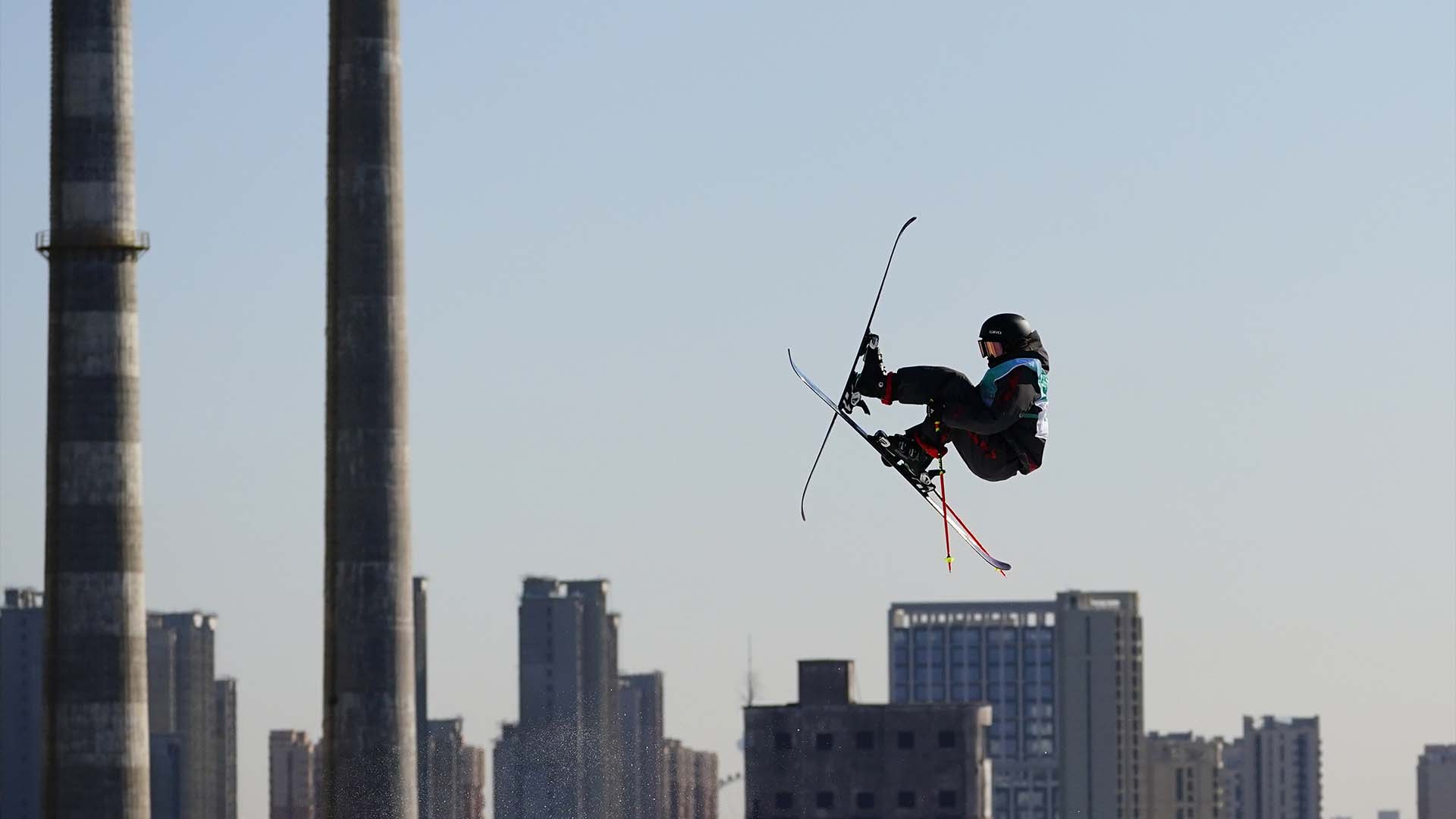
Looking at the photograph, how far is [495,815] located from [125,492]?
29.7 meters

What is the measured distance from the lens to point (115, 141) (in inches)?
2832

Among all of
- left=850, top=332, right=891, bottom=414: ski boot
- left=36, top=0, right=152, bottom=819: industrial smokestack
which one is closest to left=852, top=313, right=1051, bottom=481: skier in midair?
left=850, top=332, right=891, bottom=414: ski boot

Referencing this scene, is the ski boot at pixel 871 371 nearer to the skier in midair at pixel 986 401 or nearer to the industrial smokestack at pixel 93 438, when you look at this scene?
the skier in midair at pixel 986 401

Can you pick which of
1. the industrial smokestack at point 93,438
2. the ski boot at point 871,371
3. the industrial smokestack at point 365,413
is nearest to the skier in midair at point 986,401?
the ski boot at point 871,371

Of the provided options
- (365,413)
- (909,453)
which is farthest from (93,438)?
(909,453)

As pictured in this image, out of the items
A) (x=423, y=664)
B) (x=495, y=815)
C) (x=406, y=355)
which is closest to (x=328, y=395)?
(x=406, y=355)

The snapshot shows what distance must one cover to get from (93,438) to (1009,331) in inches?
1625

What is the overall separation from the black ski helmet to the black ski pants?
57 cm

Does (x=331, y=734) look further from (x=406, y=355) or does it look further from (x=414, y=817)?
(x=406, y=355)

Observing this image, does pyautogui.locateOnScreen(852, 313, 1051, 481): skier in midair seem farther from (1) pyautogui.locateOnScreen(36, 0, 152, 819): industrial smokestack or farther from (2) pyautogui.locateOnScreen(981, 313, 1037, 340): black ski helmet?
(1) pyautogui.locateOnScreen(36, 0, 152, 819): industrial smokestack

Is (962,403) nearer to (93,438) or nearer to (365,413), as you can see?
(365,413)

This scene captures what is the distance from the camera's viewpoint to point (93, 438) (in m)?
72.1

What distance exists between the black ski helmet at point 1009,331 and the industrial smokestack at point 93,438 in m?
40.6

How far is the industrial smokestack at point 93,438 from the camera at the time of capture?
71688mm
